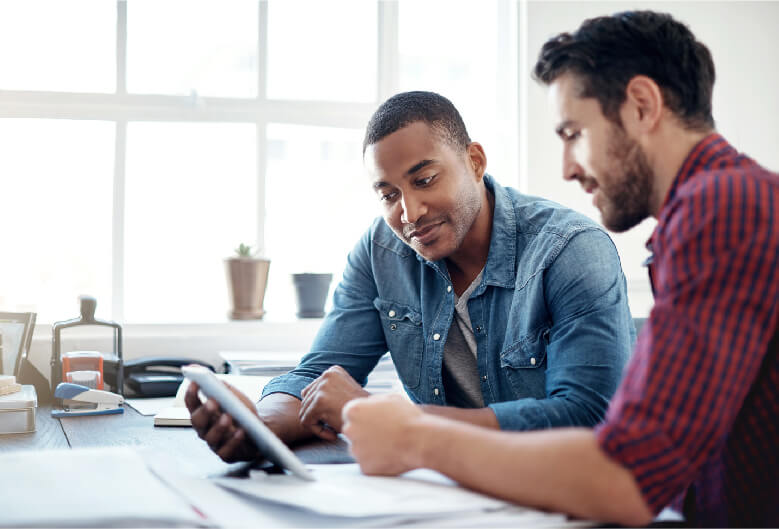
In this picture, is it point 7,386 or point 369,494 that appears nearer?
point 369,494

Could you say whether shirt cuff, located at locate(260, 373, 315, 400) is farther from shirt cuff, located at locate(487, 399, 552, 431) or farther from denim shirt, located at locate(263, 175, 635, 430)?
shirt cuff, located at locate(487, 399, 552, 431)

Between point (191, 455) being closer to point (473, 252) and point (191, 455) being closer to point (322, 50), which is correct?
point (473, 252)

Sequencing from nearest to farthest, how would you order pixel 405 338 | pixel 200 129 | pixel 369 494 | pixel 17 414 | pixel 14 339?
pixel 369 494 < pixel 17 414 < pixel 405 338 < pixel 14 339 < pixel 200 129

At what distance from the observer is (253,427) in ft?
3.22

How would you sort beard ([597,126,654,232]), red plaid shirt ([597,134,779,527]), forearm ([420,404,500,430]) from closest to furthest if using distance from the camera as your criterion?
1. red plaid shirt ([597,134,779,527])
2. beard ([597,126,654,232])
3. forearm ([420,404,500,430])

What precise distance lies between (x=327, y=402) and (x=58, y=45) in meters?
1.87

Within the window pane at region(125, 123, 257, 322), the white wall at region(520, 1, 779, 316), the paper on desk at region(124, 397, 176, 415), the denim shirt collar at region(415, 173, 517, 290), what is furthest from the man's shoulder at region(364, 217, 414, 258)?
the white wall at region(520, 1, 779, 316)

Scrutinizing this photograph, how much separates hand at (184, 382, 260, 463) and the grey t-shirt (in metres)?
0.63

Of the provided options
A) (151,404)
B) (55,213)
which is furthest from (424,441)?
(55,213)

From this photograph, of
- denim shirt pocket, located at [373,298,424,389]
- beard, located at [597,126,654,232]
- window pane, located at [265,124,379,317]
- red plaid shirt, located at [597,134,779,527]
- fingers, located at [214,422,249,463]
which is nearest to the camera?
red plaid shirt, located at [597,134,779,527]

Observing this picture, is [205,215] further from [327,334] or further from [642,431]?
[642,431]

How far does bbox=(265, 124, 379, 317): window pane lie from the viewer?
8.71ft

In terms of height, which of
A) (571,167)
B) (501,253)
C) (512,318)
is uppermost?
(571,167)

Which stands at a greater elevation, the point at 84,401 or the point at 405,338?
the point at 405,338
